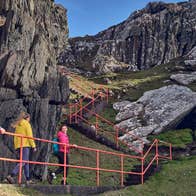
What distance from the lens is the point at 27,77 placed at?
2297 cm

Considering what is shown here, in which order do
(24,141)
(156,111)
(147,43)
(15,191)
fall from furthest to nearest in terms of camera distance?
1. (147,43)
2. (156,111)
3. (24,141)
4. (15,191)

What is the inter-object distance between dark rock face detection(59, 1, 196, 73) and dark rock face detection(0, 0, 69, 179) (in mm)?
63530

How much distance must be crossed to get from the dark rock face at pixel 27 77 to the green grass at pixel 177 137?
8.74 m

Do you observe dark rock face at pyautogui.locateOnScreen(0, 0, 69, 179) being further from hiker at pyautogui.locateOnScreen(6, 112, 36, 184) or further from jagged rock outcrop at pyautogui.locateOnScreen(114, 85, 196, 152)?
jagged rock outcrop at pyautogui.locateOnScreen(114, 85, 196, 152)

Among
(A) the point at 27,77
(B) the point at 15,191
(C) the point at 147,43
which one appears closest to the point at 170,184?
(B) the point at 15,191

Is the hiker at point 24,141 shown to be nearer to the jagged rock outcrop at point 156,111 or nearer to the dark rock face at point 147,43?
the jagged rock outcrop at point 156,111

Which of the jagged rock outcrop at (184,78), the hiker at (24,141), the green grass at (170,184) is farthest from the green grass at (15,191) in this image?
the jagged rock outcrop at (184,78)

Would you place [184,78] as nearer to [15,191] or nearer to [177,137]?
[177,137]

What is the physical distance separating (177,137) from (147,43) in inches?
2742

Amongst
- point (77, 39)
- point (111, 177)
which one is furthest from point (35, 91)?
point (77, 39)

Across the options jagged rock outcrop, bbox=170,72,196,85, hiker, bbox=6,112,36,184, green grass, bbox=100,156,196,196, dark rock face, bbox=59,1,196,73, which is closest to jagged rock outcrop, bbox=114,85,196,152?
jagged rock outcrop, bbox=170,72,196,85

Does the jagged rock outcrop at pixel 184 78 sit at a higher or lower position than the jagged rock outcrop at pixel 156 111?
higher

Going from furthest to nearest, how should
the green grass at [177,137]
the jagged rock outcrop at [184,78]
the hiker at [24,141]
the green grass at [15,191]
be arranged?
the jagged rock outcrop at [184,78], the green grass at [177,137], the hiker at [24,141], the green grass at [15,191]

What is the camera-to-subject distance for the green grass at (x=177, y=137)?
29.9m
